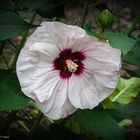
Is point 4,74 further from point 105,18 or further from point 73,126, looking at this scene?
point 73,126

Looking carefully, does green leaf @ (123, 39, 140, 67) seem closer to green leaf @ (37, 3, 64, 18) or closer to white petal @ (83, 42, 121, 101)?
white petal @ (83, 42, 121, 101)

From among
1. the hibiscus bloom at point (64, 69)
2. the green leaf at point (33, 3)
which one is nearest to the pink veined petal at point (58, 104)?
the hibiscus bloom at point (64, 69)

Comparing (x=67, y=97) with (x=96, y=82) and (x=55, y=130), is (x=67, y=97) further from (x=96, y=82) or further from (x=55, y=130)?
(x=55, y=130)

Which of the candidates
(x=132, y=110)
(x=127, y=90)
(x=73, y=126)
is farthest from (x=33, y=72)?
(x=127, y=90)

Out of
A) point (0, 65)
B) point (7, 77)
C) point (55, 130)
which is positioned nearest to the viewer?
point (7, 77)

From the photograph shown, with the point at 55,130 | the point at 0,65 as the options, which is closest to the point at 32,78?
the point at 55,130

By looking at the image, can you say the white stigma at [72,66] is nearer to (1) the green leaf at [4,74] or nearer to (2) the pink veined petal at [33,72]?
(2) the pink veined petal at [33,72]

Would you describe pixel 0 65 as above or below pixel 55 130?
below
